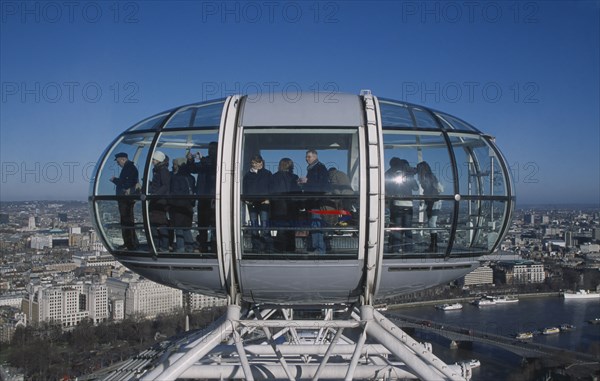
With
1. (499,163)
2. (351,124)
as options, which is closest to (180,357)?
(351,124)

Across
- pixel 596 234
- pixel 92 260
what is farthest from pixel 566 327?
pixel 92 260

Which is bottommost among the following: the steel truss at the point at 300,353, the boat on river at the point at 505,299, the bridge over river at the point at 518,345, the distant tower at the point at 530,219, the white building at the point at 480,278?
the boat on river at the point at 505,299

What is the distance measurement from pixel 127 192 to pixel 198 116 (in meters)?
1.02

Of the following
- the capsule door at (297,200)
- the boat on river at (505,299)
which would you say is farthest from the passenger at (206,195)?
the boat on river at (505,299)

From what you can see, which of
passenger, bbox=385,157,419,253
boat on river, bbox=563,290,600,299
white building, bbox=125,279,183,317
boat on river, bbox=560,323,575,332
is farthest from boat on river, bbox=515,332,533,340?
passenger, bbox=385,157,419,253

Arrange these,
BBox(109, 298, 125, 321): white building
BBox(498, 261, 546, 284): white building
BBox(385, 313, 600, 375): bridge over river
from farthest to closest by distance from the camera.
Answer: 1. BBox(498, 261, 546, 284): white building
2. BBox(109, 298, 125, 321): white building
3. BBox(385, 313, 600, 375): bridge over river

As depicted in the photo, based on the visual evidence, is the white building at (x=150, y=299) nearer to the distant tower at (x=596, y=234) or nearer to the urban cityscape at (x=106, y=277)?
the urban cityscape at (x=106, y=277)

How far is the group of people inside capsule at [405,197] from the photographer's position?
19.9 feet

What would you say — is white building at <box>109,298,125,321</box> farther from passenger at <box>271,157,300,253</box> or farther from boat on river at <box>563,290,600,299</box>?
passenger at <box>271,157,300,253</box>

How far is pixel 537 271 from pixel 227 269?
243ft

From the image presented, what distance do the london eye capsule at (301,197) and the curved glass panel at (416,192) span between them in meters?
0.01

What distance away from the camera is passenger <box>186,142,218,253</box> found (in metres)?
6.08

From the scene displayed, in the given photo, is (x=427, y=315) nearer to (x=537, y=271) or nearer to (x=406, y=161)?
(x=537, y=271)

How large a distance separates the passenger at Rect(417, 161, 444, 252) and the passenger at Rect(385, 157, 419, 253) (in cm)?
9
